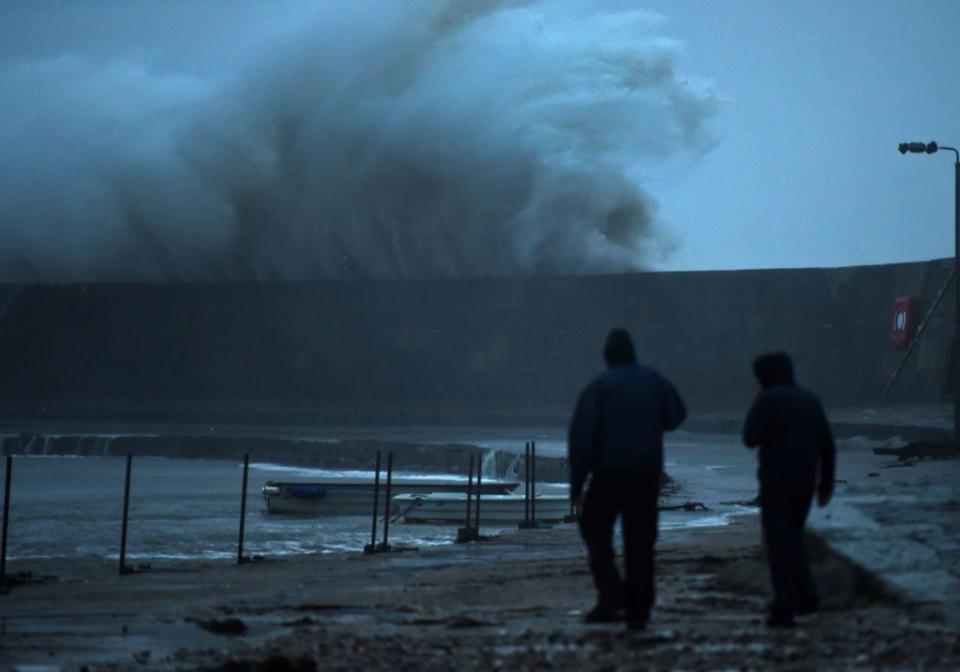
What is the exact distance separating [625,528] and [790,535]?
0.63 metres

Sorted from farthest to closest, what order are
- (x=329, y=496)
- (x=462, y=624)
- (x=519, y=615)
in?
(x=329, y=496)
(x=519, y=615)
(x=462, y=624)

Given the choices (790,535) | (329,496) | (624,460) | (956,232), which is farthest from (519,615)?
(956,232)

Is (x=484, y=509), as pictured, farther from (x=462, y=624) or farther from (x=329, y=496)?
(x=462, y=624)

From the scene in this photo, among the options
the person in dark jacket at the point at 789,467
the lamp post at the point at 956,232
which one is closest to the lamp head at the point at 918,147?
the lamp post at the point at 956,232

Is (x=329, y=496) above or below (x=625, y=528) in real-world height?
above

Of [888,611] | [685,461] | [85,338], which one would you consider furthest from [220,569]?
[85,338]

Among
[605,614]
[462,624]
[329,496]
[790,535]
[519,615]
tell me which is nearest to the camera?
[790,535]

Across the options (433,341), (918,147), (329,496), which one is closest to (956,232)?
(918,147)

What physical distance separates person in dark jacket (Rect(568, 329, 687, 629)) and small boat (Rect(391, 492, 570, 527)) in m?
10.4

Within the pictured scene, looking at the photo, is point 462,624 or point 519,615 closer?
point 462,624

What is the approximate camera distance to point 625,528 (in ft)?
20.7

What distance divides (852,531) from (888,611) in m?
0.73

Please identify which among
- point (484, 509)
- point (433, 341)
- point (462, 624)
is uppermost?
point (433, 341)

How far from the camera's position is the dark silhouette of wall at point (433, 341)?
1494 inches
